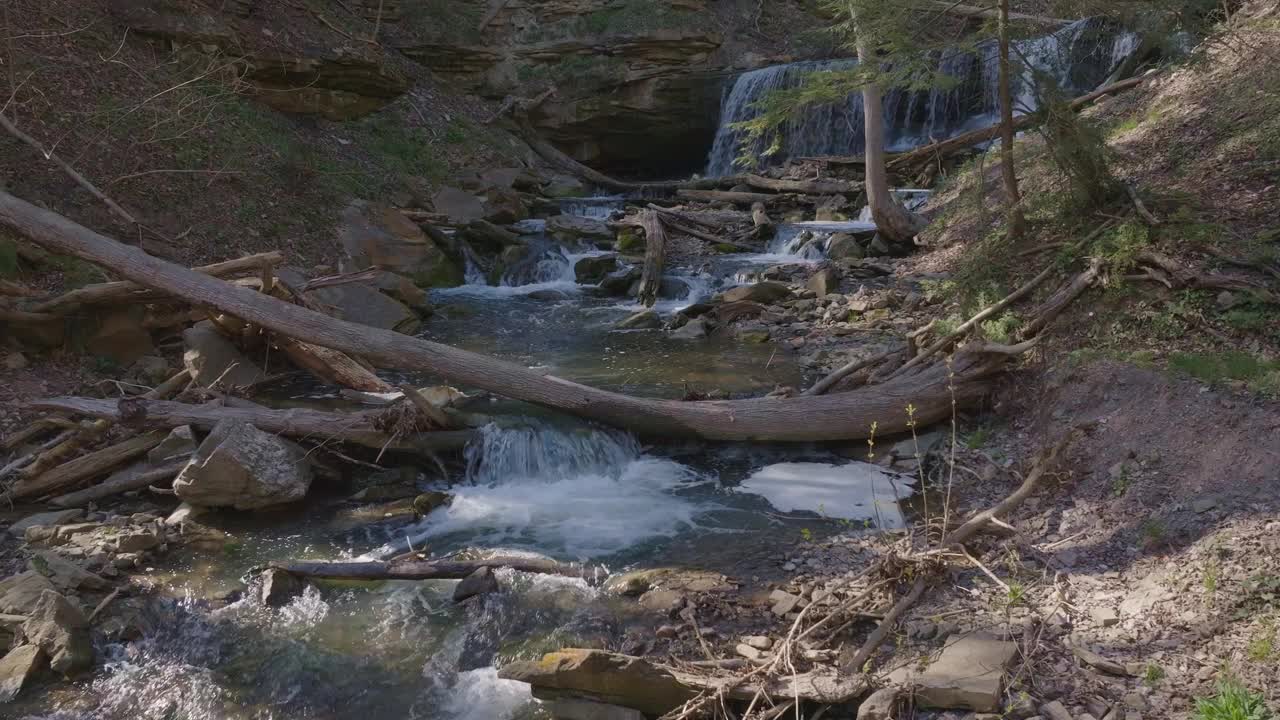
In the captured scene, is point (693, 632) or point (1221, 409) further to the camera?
point (1221, 409)

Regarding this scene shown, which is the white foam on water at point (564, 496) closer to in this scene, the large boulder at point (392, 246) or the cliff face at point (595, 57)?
the large boulder at point (392, 246)

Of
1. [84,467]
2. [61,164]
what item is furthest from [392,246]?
[84,467]

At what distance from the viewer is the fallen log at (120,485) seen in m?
6.57

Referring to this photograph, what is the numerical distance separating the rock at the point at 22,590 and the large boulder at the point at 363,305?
16.9 feet

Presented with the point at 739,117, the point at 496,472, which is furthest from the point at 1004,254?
the point at 739,117

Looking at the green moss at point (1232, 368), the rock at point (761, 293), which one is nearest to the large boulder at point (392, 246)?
the rock at point (761, 293)

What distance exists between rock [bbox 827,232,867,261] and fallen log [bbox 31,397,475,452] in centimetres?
817

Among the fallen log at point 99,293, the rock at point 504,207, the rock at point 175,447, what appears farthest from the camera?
the rock at point 504,207

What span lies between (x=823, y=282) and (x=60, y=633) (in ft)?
31.4

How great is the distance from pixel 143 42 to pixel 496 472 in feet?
35.0

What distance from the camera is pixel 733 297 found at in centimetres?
1187

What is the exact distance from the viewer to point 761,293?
39.1 ft

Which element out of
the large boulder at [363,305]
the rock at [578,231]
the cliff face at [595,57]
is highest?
the cliff face at [595,57]

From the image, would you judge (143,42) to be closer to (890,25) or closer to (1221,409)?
(890,25)
